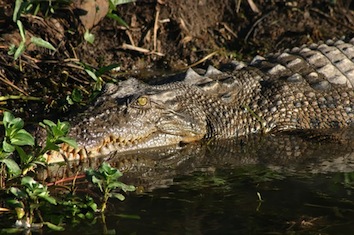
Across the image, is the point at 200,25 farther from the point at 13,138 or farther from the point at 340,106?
the point at 13,138

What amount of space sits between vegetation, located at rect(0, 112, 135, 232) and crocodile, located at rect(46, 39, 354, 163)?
130 cm

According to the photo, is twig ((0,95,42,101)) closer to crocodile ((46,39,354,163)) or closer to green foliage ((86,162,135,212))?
crocodile ((46,39,354,163))

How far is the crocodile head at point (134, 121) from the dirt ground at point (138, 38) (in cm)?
42

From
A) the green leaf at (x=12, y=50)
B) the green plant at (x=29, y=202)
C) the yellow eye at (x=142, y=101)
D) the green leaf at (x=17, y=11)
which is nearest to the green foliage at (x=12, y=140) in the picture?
the green plant at (x=29, y=202)

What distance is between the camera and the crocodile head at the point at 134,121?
6.67 meters

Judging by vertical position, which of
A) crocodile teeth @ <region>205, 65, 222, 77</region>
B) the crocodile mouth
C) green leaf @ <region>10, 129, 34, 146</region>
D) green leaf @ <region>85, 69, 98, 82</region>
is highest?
crocodile teeth @ <region>205, 65, 222, 77</region>

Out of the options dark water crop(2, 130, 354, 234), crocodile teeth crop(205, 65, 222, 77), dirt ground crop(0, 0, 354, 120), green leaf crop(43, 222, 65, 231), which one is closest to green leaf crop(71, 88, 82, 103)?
dirt ground crop(0, 0, 354, 120)

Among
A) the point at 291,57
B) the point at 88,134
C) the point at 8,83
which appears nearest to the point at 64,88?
the point at 8,83

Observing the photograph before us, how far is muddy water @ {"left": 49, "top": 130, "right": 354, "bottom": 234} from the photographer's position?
484cm

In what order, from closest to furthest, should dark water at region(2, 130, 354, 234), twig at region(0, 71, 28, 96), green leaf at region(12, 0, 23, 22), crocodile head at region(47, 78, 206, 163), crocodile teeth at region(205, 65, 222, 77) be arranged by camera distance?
dark water at region(2, 130, 354, 234)
crocodile head at region(47, 78, 206, 163)
green leaf at region(12, 0, 23, 22)
twig at region(0, 71, 28, 96)
crocodile teeth at region(205, 65, 222, 77)

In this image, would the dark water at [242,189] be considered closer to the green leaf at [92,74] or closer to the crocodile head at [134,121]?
the crocodile head at [134,121]

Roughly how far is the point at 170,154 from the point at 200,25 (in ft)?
10.8

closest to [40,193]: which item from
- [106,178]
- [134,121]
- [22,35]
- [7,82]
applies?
[106,178]

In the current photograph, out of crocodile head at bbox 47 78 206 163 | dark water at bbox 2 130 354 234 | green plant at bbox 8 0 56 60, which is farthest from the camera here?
green plant at bbox 8 0 56 60
